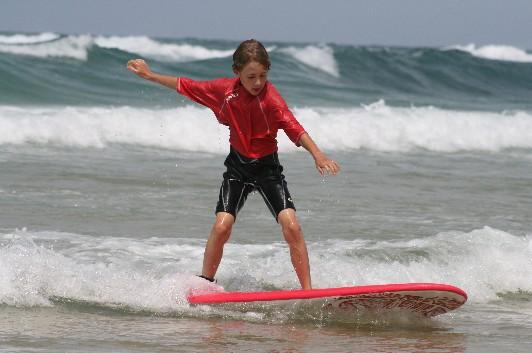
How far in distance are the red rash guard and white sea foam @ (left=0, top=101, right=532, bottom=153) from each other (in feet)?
23.0

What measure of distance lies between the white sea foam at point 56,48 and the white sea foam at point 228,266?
19.4 meters

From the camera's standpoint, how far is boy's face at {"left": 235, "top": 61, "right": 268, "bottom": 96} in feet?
19.2

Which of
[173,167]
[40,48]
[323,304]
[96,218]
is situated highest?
[40,48]

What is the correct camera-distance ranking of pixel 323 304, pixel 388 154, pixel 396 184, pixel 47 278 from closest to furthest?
pixel 323 304 < pixel 47 278 < pixel 396 184 < pixel 388 154

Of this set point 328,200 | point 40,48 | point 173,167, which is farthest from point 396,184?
point 40,48

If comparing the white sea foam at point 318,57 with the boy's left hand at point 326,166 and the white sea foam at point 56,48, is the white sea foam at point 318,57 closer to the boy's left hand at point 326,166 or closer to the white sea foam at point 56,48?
the white sea foam at point 56,48

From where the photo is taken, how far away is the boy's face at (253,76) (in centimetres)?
586

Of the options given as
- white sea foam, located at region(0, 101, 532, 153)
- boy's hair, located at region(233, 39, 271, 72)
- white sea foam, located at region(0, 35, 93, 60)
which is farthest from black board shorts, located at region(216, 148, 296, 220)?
white sea foam, located at region(0, 35, 93, 60)

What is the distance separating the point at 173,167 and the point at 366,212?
3716mm

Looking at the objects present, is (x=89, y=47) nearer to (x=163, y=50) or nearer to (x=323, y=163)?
(x=163, y=50)

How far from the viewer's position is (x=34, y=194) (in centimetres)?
1023

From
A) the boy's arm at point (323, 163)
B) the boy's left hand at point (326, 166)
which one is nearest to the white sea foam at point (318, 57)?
the boy's arm at point (323, 163)

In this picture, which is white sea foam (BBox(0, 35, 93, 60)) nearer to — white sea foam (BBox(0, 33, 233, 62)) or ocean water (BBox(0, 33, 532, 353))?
white sea foam (BBox(0, 33, 233, 62))

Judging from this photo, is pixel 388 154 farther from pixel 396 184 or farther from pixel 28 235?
pixel 28 235
